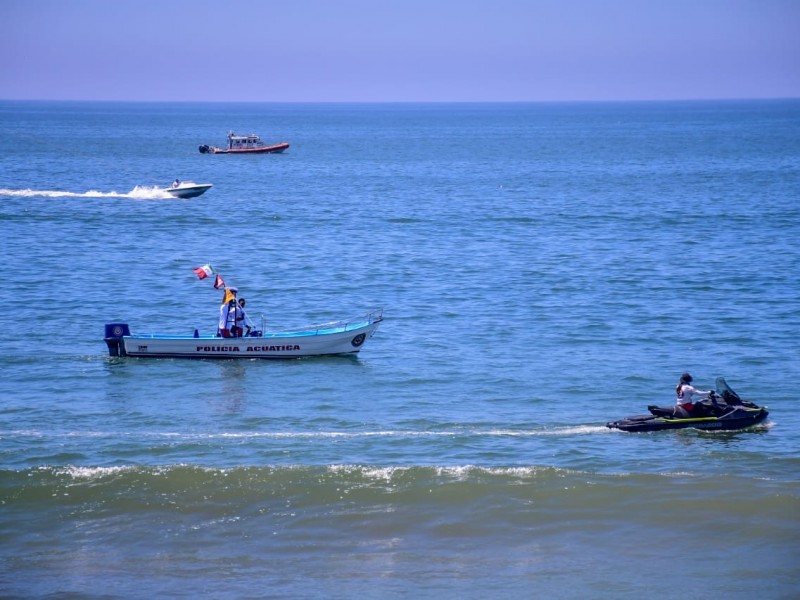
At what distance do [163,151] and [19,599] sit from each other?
410 feet

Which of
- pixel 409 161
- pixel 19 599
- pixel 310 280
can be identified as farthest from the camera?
pixel 409 161

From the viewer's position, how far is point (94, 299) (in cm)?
4231

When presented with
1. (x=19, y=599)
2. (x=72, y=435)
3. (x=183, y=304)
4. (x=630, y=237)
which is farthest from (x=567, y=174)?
(x=19, y=599)

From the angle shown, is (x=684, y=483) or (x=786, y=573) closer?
(x=786, y=573)

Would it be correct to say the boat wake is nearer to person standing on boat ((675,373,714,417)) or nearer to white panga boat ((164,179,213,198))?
white panga boat ((164,179,213,198))

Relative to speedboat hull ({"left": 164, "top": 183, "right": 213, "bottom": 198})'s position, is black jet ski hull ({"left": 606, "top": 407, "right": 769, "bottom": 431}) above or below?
below

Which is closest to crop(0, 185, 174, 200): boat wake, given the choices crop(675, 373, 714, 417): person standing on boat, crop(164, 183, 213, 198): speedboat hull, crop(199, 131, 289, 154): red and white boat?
crop(164, 183, 213, 198): speedboat hull

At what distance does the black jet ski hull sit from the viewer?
2584cm

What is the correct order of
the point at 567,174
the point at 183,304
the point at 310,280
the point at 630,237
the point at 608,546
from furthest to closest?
the point at 567,174
the point at 630,237
the point at 310,280
the point at 183,304
the point at 608,546

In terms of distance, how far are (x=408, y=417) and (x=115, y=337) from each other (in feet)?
35.2

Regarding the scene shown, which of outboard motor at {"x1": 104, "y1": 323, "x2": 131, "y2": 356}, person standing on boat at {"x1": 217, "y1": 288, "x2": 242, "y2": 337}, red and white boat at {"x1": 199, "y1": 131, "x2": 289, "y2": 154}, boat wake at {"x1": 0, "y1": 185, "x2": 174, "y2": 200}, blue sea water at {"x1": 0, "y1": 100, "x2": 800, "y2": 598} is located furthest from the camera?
red and white boat at {"x1": 199, "y1": 131, "x2": 289, "y2": 154}

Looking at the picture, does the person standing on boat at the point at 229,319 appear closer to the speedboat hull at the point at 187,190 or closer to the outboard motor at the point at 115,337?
the outboard motor at the point at 115,337

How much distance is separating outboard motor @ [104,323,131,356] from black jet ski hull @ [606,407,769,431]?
15.7 m

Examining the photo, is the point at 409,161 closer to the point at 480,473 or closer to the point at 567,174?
the point at 567,174
